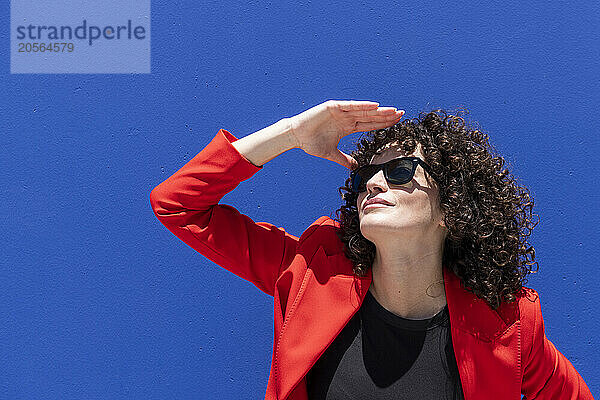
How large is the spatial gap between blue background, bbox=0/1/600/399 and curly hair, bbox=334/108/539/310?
1.37 feet

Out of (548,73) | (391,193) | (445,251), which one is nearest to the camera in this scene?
(391,193)

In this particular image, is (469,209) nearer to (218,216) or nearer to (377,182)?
(377,182)

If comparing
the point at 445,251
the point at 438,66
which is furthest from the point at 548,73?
the point at 445,251

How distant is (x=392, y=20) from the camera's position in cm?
235

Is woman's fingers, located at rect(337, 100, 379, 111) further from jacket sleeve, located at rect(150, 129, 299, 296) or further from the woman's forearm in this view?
jacket sleeve, located at rect(150, 129, 299, 296)

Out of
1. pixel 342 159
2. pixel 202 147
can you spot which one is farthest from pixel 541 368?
pixel 202 147

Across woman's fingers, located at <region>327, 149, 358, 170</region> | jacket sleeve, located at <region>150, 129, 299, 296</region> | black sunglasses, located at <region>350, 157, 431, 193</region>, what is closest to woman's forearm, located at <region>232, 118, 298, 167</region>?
jacket sleeve, located at <region>150, 129, 299, 296</region>

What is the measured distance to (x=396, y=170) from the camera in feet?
5.99

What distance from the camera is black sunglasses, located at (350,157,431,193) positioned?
5.93ft

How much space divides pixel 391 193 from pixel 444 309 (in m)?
0.40

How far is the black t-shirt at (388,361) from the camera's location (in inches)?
72.6

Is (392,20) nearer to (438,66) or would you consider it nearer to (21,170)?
(438,66)

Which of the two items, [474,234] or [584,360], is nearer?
[474,234]

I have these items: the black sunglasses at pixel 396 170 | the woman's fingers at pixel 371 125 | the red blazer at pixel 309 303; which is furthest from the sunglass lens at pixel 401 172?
the red blazer at pixel 309 303
